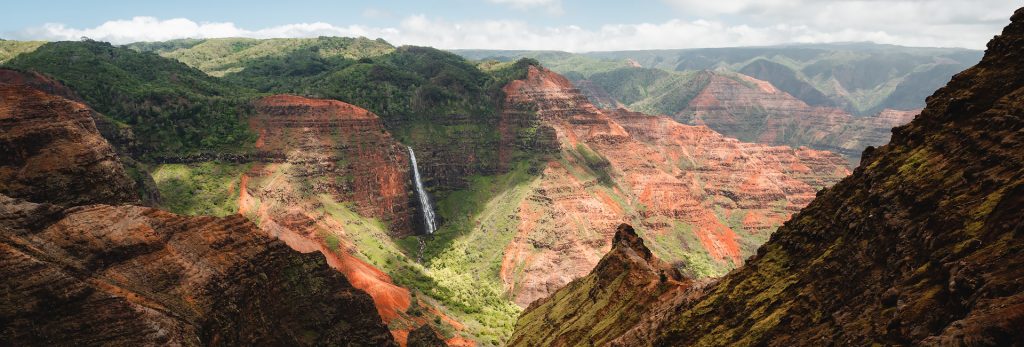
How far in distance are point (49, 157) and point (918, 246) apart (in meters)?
52.9

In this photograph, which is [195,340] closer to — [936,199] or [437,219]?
[936,199]

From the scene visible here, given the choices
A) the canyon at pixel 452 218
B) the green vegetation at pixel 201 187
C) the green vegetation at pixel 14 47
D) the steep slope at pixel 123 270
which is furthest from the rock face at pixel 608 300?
the green vegetation at pixel 14 47

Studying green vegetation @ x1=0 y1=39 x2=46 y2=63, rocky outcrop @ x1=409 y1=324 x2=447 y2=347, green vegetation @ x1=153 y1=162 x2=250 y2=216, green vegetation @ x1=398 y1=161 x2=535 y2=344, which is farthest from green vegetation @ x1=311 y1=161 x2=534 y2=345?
green vegetation @ x1=0 y1=39 x2=46 y2=63

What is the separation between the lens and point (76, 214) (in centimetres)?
3288

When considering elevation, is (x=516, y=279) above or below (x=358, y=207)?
below

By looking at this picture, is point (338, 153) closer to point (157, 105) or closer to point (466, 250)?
point (466, 250)

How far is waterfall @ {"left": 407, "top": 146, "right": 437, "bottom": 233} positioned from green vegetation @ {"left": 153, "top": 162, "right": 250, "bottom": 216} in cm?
3846

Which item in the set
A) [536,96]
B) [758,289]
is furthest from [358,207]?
[758,289]

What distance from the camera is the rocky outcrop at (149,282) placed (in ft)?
88.6

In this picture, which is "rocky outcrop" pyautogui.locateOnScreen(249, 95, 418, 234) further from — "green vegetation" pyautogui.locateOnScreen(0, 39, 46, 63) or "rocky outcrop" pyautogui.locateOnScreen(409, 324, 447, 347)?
"green vegetation" pyautogui.locateOnScreen(0, 39, 46, 63)

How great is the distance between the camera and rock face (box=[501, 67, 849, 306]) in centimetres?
12481

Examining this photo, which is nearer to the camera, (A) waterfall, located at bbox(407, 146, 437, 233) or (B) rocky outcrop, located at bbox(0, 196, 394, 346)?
(B) rocky outcrop, located at bbox(0, 196, 394, 346)

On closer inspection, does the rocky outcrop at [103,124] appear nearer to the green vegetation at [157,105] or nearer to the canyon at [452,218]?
the canyon at [452,218]

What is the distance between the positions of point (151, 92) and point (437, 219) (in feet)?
203
